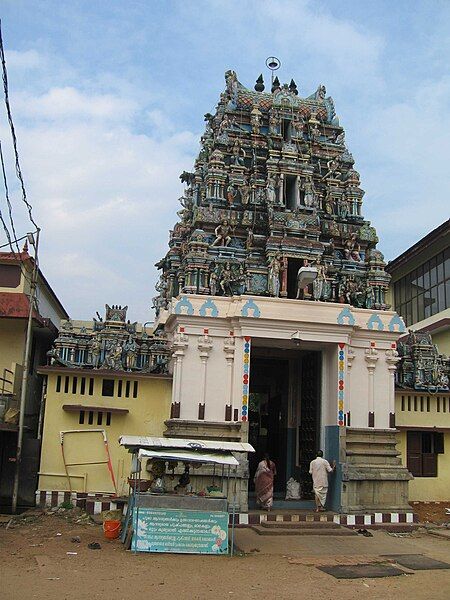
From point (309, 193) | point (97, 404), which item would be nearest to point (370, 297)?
point (309, 193)

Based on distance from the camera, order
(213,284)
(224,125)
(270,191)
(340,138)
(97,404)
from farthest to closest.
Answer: (340,138), (224,125), (270,191), (213,284), (97,404)

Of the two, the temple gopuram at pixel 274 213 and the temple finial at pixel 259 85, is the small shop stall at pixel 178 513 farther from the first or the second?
the temple finial at pixel 259 85

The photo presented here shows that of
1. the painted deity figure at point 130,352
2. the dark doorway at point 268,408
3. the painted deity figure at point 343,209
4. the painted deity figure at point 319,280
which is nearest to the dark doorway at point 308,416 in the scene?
the dark doorway at point 268,408

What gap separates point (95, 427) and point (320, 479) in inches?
239

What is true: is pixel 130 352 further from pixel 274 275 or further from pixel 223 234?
pixel 274 275

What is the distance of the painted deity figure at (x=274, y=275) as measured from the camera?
1823 centimetres

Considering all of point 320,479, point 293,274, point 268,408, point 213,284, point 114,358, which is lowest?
point 320,479

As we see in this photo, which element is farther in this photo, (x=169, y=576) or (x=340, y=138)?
(x=340, y=138)

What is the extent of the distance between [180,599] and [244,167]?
44.3 feet

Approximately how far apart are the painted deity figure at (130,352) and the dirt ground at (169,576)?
5187 millimetres

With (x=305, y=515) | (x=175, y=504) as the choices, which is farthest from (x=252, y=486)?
(x=175, y=504)

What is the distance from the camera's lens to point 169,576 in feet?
35.6

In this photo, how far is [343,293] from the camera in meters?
19.1

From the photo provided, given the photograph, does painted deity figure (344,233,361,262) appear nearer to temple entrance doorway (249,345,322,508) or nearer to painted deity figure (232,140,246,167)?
temple entrance doorway (249,345,322,508)
